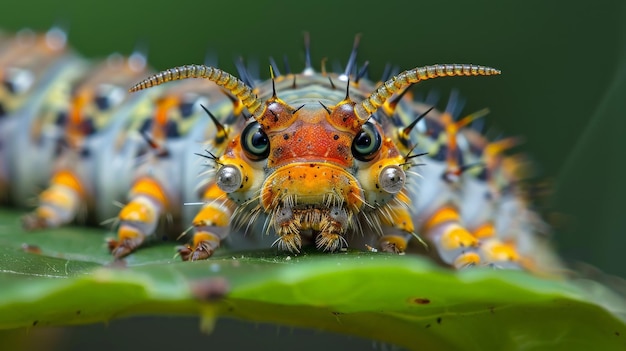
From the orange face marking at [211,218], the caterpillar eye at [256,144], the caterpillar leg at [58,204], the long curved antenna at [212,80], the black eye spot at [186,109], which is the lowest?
the caterpillar leg at [58,204]

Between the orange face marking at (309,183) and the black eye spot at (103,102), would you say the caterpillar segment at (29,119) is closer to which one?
the black eye spot at (103,102)

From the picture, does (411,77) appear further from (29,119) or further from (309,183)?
(29,119)

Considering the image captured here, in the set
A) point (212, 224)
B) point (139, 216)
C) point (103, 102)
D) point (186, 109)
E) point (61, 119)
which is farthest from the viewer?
point (61, 119)

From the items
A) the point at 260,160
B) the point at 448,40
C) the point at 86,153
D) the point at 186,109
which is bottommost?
the point at 86,153

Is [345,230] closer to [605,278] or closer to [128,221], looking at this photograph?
[128,221]

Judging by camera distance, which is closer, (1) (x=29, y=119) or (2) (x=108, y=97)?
(2) (x=108, y=97)

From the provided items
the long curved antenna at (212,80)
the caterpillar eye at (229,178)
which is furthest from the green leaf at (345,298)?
the long curved antenna at (212,80)

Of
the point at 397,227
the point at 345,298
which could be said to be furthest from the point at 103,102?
the point at 345,298
